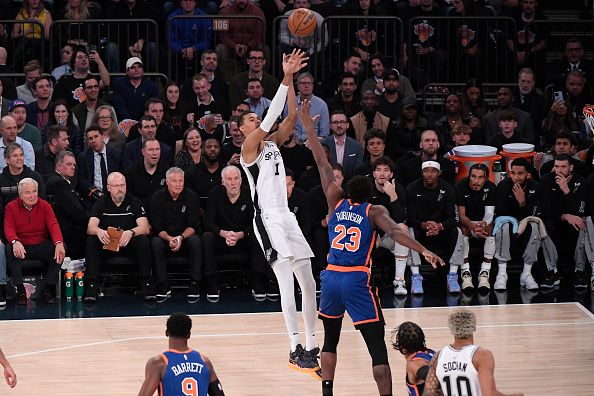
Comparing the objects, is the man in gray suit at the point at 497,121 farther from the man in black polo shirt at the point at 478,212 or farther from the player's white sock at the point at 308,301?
the player's white sock at the point at 308,301

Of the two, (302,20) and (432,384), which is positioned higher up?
(302,20)

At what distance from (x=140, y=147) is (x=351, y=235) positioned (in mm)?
6092

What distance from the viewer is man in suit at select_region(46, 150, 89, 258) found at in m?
14.7

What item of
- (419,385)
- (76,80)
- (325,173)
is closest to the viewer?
(419,385)

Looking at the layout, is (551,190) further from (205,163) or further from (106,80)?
(106,80)

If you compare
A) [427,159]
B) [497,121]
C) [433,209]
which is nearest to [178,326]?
[433,209]

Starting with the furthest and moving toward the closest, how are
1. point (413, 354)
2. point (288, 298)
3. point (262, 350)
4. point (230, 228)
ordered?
point (230, 228), point (262, 350), point (288, 298), point (413, 354)

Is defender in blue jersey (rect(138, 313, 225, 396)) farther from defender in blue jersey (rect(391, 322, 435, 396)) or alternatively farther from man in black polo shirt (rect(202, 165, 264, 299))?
man in black polo shirt (rect(202, 165, 264, 299))

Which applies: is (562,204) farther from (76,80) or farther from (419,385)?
(419,385)

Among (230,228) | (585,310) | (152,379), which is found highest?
(230,228)

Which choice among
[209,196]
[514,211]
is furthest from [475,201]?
[209,196]

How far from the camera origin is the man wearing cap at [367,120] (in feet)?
54.2

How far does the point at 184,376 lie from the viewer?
8.04 m

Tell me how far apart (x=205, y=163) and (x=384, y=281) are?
2.61 m
